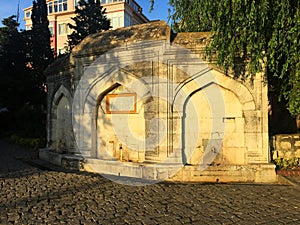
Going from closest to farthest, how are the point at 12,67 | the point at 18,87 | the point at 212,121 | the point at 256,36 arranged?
the point at 256,36 → the point at 212,121 → the point at 18,87 → the point at 12,67

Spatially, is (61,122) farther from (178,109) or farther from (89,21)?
(89,21)

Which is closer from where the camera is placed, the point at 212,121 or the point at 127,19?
the point at 212,121

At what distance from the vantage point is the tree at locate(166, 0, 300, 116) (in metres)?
6.18

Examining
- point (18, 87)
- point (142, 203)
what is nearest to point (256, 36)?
point (142, 203)

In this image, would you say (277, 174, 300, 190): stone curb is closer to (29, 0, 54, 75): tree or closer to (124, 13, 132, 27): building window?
(29, 0, 54, 75): tree

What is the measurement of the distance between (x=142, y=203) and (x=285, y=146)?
458cm

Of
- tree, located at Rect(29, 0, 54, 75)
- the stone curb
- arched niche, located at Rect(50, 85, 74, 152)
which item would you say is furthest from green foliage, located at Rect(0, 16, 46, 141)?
the stone curb

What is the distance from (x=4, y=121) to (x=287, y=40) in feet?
75.6

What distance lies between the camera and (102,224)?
4297mm

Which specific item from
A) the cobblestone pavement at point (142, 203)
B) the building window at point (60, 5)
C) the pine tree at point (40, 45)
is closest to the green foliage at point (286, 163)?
the cobblestone pavement at point (142, 203)

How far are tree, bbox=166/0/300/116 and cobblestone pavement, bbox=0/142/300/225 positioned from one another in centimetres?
279

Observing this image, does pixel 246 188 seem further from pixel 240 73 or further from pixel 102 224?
pixel 102 224

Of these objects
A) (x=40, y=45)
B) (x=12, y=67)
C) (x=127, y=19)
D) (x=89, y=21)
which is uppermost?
(x=127, y=19)

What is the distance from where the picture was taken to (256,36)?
6.34 meters
